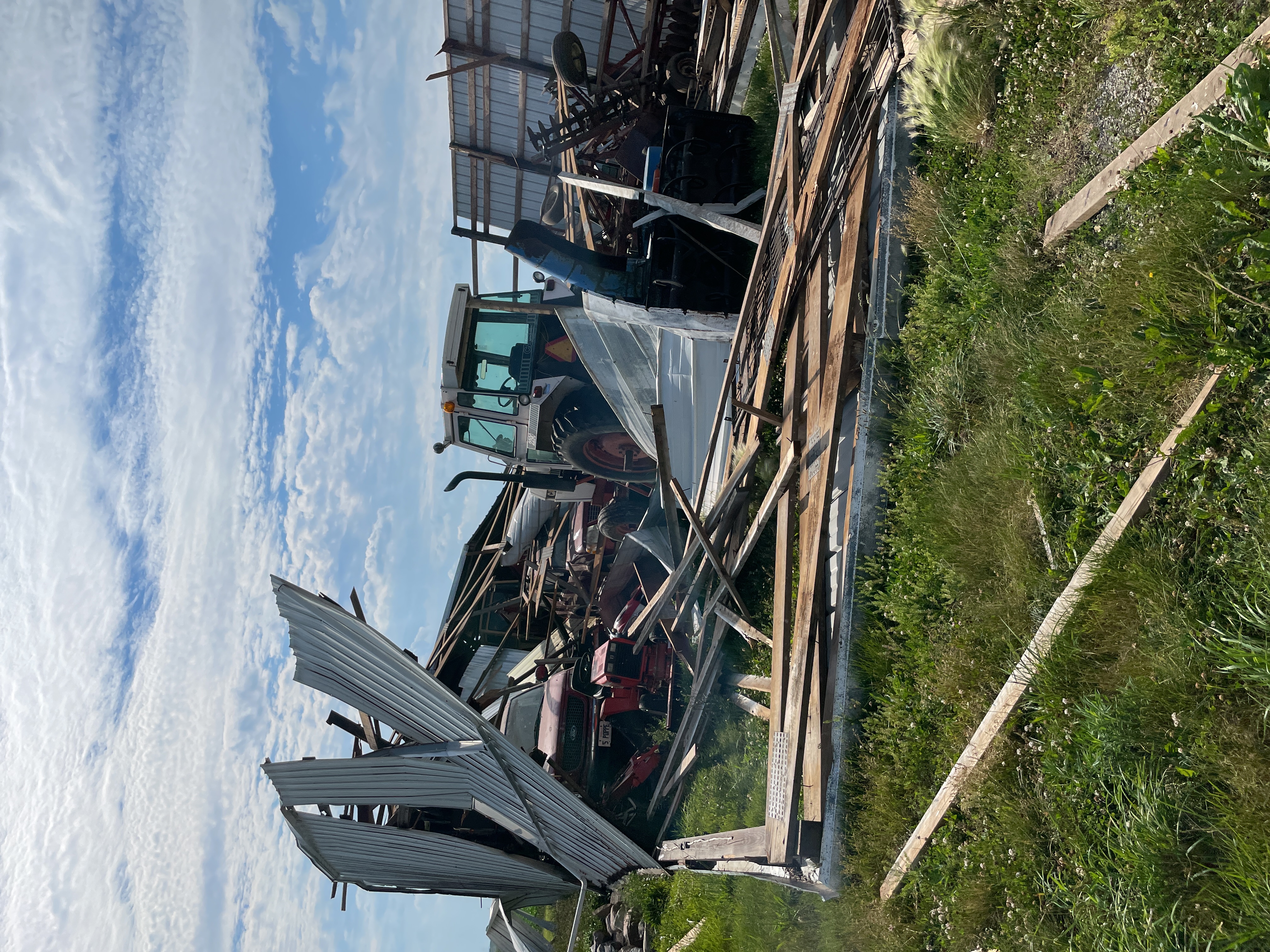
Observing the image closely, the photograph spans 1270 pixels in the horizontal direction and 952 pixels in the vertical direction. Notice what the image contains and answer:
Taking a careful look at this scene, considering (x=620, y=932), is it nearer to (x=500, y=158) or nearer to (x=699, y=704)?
(x=699, y=704)

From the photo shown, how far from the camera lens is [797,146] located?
7.44 meters

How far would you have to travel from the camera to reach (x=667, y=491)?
8.45 metres

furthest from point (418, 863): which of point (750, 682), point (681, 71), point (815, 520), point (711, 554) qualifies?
point (681, 71)

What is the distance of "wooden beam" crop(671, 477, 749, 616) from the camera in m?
7.86

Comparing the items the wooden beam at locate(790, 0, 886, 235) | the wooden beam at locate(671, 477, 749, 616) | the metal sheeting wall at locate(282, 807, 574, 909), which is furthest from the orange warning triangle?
the metal sheeting wall at locate(282, 807, 574, 909)

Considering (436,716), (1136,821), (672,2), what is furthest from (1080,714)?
(672,2)

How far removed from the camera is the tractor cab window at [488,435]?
13156 mm

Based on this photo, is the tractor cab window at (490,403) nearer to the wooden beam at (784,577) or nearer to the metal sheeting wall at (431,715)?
the metal sheeting wall at (431,715)

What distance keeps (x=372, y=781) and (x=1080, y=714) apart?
7.73 meters

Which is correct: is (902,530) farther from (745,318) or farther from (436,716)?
(436,716)

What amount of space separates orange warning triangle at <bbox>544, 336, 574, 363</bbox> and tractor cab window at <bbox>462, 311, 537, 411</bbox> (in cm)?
28

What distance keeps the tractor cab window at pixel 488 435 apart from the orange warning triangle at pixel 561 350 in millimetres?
1384

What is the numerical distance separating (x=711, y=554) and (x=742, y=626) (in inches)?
30.5

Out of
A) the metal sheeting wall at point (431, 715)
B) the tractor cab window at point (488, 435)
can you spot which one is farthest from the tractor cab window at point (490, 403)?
the metal sheeting wall at point (431, 715)
